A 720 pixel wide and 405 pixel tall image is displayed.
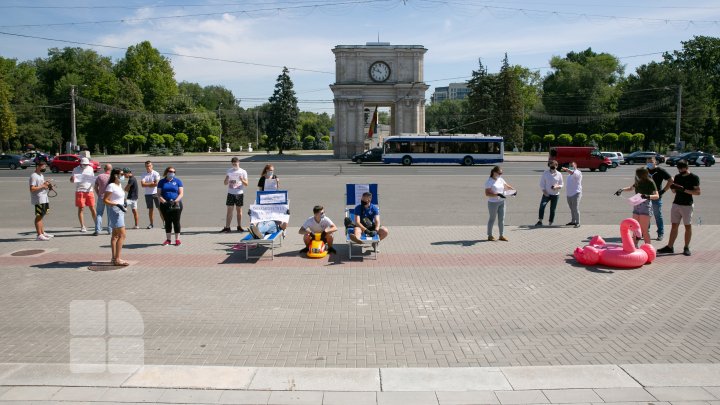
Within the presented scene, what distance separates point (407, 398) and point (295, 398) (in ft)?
3.50

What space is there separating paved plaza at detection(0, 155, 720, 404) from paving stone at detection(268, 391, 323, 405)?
23mm

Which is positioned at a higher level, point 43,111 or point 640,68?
point 640,68

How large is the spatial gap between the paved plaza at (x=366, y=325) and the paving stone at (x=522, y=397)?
0.03 meters

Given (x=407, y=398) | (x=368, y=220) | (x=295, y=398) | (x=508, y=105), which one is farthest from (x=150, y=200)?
(x=508, y=105)

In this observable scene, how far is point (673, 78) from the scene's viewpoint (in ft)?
277

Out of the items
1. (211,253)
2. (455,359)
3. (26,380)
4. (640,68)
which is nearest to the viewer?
(26,380)

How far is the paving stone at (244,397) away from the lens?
5.35 m

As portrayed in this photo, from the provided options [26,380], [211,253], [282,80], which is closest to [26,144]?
[282,80]

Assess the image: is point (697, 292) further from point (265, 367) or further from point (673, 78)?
point (673, 78)

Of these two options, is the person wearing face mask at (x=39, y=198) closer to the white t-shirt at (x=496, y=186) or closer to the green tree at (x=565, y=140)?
the white t-shirt at (x=496, y=186)

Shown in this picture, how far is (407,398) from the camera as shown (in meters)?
5.39

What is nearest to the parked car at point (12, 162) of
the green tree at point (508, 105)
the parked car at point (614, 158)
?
the parked car at point (614, 158)

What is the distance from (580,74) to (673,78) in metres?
18.3

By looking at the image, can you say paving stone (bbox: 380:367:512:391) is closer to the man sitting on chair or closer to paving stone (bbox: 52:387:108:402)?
paving stone (bbox: 52:387:108:402)
